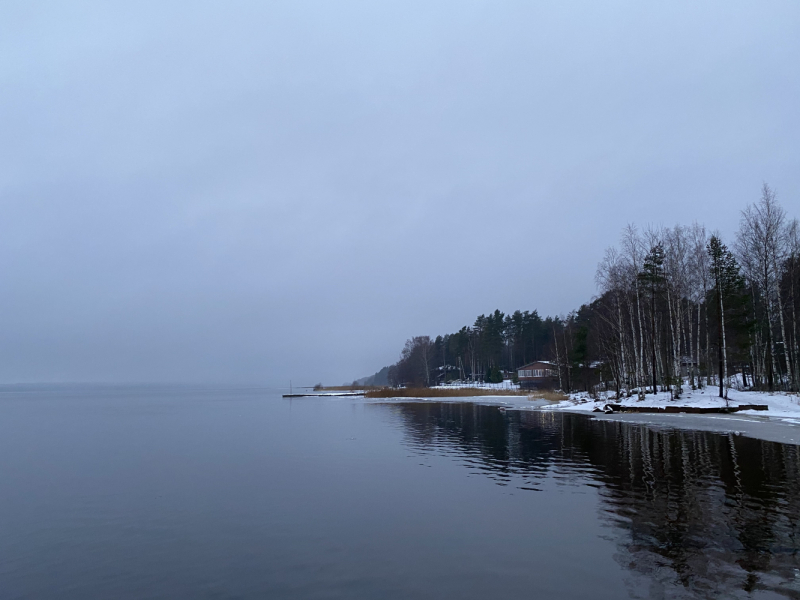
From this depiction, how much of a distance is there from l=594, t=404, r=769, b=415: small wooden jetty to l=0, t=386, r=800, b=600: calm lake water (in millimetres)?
13864

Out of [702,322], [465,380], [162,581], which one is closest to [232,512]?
[162,581]

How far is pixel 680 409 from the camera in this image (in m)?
40.2

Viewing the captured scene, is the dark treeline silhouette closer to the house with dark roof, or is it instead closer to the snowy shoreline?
the snowy shoreline

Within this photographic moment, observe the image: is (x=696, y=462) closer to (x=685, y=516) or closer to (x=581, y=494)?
(x=581, y=494)

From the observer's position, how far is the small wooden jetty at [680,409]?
122 ft

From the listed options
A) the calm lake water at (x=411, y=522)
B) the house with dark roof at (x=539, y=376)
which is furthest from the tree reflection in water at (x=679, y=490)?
the house with dark roof at (x=539, y=376)

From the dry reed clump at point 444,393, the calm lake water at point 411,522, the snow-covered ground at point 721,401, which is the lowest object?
the dry reed clump at point 444,393

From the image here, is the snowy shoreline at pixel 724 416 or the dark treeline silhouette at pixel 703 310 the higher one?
the dark treeline silhouette at pixel 703 310

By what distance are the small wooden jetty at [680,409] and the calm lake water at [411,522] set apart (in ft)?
45.5

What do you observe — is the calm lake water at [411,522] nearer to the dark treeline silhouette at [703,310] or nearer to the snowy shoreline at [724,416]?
the snowy shoreline at [724,416]

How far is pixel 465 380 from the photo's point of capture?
137875 millimetres

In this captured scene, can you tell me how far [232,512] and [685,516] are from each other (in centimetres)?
1172

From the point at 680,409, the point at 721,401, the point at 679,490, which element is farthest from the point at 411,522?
the point at 721,401

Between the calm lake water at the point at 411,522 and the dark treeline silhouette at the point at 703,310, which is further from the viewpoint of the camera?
the dark treeline silhouette at the point at 703,310
